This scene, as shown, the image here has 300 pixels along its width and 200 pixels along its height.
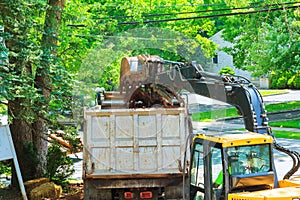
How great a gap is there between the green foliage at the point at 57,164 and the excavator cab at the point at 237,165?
659 centimetres

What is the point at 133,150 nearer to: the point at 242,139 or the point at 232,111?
the point at 242,139

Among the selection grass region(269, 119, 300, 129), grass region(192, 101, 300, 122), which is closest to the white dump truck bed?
grass region(269, 119, 300, 129)

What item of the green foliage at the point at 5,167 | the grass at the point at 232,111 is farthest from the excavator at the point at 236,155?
the grass at the point at 232,111

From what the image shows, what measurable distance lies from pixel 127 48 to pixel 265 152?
1514 centimetres

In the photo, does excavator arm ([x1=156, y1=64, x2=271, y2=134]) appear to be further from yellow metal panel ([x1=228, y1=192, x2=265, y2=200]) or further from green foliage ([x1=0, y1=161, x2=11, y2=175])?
green foliage ([x1=0, y1=161, x2=11, y2=175])

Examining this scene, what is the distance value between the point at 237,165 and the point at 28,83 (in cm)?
594

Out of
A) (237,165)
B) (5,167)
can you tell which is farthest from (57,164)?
(237,165)

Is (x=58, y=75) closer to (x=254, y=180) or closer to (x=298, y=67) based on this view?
(x=254, y=180)

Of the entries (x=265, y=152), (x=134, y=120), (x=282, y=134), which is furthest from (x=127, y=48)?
(x=265, y=152)

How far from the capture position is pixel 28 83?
1204cm

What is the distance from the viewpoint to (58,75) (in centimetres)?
1188

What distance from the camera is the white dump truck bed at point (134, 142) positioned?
1016cm

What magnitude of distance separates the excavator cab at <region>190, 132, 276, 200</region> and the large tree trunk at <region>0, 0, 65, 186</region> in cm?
478

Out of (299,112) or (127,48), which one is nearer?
(127,48)
